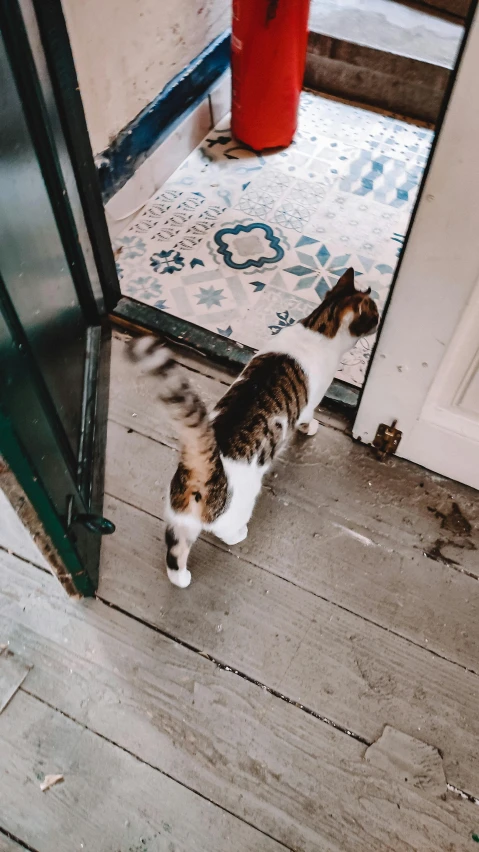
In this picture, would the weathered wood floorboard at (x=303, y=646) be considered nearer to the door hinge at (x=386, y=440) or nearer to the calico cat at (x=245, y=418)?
the calico cat at (x=245, y=418)

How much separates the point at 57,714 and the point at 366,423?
771 mm

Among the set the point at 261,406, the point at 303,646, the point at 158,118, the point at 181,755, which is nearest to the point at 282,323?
the point at 261,406

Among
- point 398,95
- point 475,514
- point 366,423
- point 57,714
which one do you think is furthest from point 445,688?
point 398,95

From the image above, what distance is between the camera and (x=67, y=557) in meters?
0.91

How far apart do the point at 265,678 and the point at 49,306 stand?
27.3 inches

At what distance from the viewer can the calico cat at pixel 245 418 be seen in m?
0.81

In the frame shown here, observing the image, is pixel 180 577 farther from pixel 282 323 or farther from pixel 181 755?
pixel 282 323

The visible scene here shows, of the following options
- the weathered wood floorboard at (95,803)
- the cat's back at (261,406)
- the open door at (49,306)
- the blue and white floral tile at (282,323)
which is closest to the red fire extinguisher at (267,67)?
the blue and white floral tile at (282,323)

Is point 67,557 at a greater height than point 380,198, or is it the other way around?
point 67,557

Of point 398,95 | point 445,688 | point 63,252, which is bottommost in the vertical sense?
point 445,688

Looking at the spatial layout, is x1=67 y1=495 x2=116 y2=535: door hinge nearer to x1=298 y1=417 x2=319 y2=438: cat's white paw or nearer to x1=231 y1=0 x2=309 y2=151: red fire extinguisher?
Result: x1=298 y1=417 x2=319 y2=438: cat's white paw

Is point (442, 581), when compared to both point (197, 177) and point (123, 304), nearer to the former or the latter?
point (123, 304)

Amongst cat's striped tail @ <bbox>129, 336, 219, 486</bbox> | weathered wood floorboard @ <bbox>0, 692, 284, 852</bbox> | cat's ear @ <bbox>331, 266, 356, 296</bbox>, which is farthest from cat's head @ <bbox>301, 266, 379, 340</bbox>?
weathered wood floorboard @ <bbox>0, 692, 284, 852</bbox>

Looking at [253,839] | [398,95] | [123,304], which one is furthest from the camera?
[398,95]
